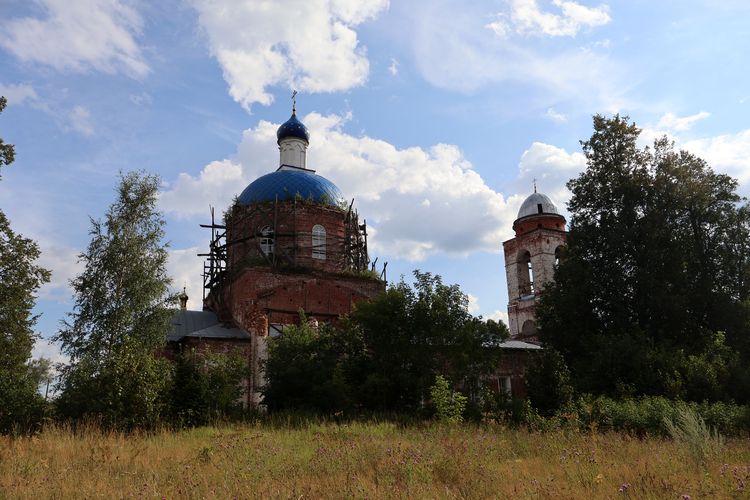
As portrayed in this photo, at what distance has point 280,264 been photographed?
22.0 meters

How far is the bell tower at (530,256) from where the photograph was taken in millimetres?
29719

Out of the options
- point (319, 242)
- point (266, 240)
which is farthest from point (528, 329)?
point (266, 240)

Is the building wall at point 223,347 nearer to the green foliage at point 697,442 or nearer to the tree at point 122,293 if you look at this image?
the tree at point 122,293

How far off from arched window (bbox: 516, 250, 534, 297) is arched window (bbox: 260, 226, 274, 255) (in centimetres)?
1503

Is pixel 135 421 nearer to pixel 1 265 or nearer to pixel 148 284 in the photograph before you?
pixel 148 284

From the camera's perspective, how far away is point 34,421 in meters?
11.4

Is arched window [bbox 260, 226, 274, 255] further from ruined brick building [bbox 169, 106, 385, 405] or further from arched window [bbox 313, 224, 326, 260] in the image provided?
arched window [bbox 313, 224, 326, 260]

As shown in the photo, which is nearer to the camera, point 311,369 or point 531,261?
point 311,369

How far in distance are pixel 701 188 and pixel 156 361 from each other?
63.7ft

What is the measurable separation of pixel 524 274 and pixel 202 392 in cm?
2331

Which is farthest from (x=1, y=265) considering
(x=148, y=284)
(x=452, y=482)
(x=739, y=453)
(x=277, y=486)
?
(x=739, y=453)

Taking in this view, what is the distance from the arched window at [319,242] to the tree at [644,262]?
942 centimetres

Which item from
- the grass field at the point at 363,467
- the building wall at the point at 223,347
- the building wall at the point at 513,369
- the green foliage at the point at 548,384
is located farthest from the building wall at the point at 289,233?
the grass field at the point at 363,467

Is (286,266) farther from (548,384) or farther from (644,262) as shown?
(644,262)
